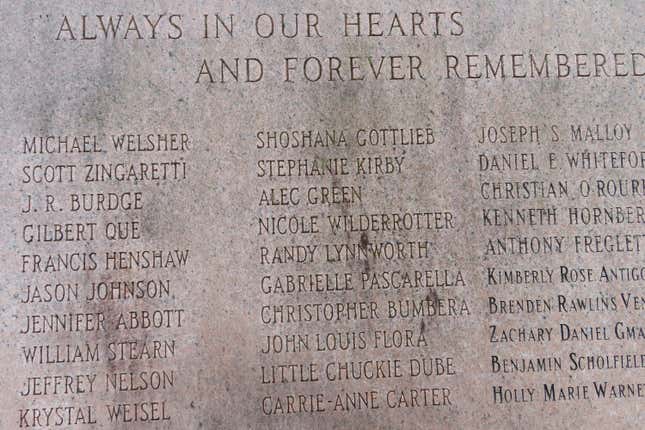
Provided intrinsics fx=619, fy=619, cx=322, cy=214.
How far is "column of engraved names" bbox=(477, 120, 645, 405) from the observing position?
404 cm

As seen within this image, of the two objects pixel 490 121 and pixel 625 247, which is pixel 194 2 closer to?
pixel 490 121

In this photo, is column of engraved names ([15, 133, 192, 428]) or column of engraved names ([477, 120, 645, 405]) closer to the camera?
column of engraved names ([15, 133, 192, 428])

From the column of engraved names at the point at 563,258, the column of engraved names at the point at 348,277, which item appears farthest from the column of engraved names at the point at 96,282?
the column of engraved names at the point at 563,258

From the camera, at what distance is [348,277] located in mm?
4043

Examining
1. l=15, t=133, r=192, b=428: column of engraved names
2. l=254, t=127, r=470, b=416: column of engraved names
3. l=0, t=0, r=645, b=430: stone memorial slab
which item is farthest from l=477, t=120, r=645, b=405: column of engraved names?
l=15, t=133, r=192, b=428: column of engraved names

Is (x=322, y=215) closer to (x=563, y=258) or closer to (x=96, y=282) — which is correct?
(x=96, y=282)

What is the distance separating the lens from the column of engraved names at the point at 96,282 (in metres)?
3.91

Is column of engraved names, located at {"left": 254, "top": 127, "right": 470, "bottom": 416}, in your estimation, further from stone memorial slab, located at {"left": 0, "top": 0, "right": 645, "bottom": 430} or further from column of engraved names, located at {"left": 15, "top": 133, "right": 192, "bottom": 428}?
column of engraved names, located at {"left": 15, "top": 133, "right": 192, "bottom": 428}

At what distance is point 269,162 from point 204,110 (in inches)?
22.0

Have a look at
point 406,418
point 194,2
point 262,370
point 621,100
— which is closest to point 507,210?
point 621,100

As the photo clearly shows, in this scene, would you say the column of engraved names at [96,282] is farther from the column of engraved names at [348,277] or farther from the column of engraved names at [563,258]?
the column of engraved names at [563,258]

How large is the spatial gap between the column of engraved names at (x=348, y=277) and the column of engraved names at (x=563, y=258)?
324 millimetres

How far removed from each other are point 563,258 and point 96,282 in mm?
3061

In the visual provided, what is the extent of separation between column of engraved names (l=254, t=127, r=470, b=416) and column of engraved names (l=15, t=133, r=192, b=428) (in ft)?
2.05
